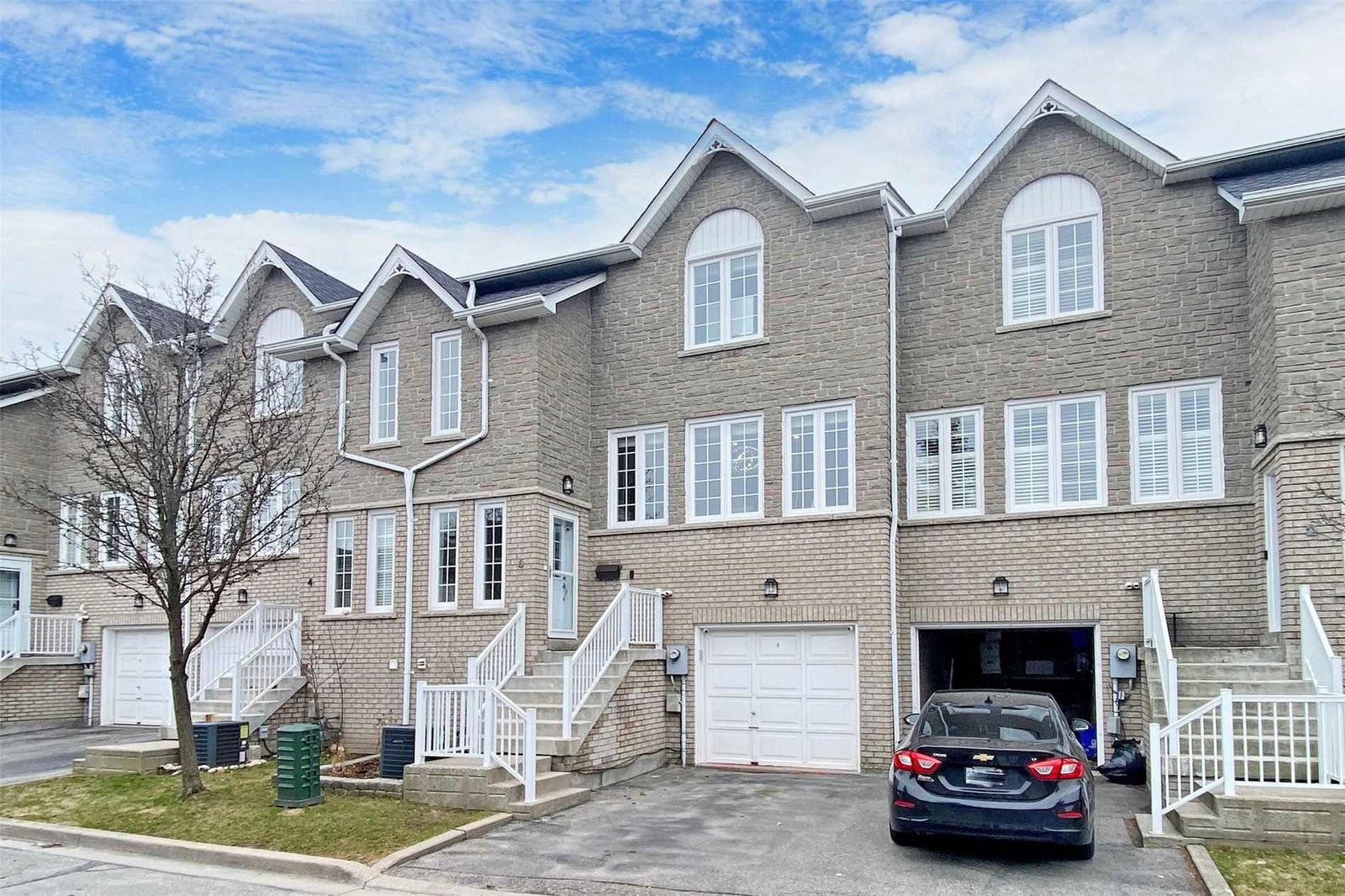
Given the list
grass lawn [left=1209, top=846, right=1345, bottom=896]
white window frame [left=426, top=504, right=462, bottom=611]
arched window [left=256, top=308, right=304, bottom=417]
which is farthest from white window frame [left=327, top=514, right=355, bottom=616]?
grass lawn [left=1209, top=846, right=1345, bottom=896]

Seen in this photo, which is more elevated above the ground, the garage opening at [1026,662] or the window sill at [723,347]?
the window sill at [723,347]

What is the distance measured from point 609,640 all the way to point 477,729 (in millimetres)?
2965

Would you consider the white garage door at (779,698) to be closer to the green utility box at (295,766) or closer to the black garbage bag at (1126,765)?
the black garbage bag at (1126,765)

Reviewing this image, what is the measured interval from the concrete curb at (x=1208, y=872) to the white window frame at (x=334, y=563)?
13420mm

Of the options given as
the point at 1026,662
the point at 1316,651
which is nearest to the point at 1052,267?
the point at 1316,651

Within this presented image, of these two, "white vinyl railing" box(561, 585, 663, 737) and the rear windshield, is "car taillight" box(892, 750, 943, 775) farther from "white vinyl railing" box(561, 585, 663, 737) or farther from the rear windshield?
"white vinyl railing" box(561, 585, 663, 737)

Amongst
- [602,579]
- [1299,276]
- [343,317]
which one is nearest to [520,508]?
[602,579]

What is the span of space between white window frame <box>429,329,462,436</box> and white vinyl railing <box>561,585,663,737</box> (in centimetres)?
430

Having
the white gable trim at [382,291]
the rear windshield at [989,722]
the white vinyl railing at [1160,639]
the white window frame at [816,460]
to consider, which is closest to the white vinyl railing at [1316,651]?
the white vinyl railing at [1160,639]

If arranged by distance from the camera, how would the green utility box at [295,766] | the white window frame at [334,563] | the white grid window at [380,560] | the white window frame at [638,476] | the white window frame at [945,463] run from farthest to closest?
the white window frame at [334,563], the white grid window at [380,560], the white window frame at [638,476], the white window frame at [945,463], the green utility box at [295,766]

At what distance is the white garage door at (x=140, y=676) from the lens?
72.5 feet

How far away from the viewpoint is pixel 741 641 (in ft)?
55.9

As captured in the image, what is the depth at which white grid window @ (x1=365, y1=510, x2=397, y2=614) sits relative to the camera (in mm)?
18469

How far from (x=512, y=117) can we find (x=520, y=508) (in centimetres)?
587
